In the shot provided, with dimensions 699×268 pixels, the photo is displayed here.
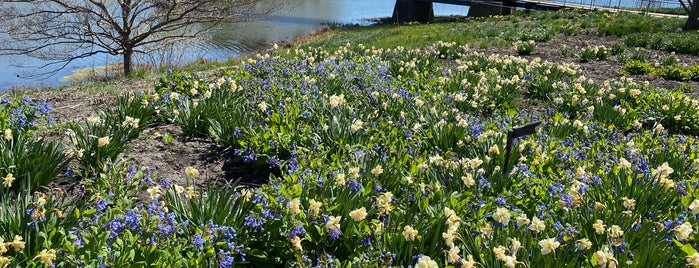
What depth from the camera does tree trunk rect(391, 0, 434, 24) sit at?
1316 inches

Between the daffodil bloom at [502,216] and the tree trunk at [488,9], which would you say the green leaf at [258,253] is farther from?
the tree trunk at [488,9]

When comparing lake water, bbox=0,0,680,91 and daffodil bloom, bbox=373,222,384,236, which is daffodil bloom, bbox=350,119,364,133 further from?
lake water, bbox=0,0,680,91

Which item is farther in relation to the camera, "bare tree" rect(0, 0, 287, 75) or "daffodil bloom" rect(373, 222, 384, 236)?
"bare tree" rect(0, 0, 287, 75)

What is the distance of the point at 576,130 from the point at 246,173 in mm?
2751

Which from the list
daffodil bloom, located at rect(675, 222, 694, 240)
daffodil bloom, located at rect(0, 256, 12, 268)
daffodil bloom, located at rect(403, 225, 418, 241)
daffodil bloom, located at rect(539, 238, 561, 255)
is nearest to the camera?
daffodil bloom, located at rect(0, 256, 12, 268)

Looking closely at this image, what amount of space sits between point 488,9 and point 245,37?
15.5 meters

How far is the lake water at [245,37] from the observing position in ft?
50.1

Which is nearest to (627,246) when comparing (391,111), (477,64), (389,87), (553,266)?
(553,266)

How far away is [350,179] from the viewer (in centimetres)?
305

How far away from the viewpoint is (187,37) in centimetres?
1465

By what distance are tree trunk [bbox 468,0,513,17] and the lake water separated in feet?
20.5

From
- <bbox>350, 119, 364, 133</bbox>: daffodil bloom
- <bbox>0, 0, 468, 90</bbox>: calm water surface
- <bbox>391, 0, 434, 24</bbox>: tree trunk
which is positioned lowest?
<bbox>0, 0, 468, 90</bbox>: calm water surface

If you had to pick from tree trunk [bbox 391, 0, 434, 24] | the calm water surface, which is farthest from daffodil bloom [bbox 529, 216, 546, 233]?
tree trunk [bbox 391, 0, 434, 24]

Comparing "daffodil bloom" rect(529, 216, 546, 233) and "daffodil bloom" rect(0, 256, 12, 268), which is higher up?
"daffodil bloom" rect(529, 216, 546, 233)
